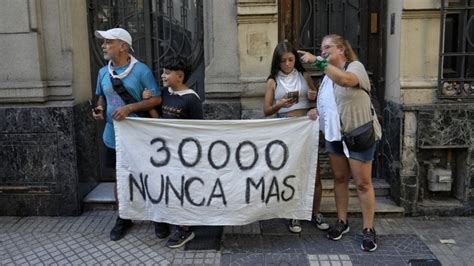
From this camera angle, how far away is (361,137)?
3795mm

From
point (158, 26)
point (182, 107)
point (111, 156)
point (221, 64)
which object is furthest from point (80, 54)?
point (182, 107)

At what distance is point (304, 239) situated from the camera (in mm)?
4203

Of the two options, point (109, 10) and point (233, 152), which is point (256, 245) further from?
point (109, 10)

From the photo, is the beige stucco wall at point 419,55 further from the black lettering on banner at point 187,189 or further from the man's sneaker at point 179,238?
the man's sneaker at point 179,238

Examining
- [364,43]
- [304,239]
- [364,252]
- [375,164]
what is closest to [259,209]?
[304,239]

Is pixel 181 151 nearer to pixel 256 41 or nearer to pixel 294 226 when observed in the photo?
pixel 294 226

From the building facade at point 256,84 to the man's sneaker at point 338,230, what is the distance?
0.80 meters

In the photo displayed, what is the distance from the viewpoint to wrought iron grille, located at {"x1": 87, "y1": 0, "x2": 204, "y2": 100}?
514 centimetres

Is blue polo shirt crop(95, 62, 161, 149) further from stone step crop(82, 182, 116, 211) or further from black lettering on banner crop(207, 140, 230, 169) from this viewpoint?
stone step crop(82, 182, 116, 211)

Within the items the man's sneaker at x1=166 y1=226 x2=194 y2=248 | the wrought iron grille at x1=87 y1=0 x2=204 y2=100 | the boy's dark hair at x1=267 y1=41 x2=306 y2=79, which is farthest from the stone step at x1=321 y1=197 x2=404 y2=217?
the wrought iron grille at x1=87 y1=0 x2=204 y2=100

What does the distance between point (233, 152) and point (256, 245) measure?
855 millimetres

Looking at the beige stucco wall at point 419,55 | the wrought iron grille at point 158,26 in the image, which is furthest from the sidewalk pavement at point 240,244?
the wrought iron grille at point 158,26

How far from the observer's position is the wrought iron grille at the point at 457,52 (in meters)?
4.55

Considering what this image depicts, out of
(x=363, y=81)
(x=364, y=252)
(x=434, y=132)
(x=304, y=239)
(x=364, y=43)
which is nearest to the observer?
(x=363, y=81)
